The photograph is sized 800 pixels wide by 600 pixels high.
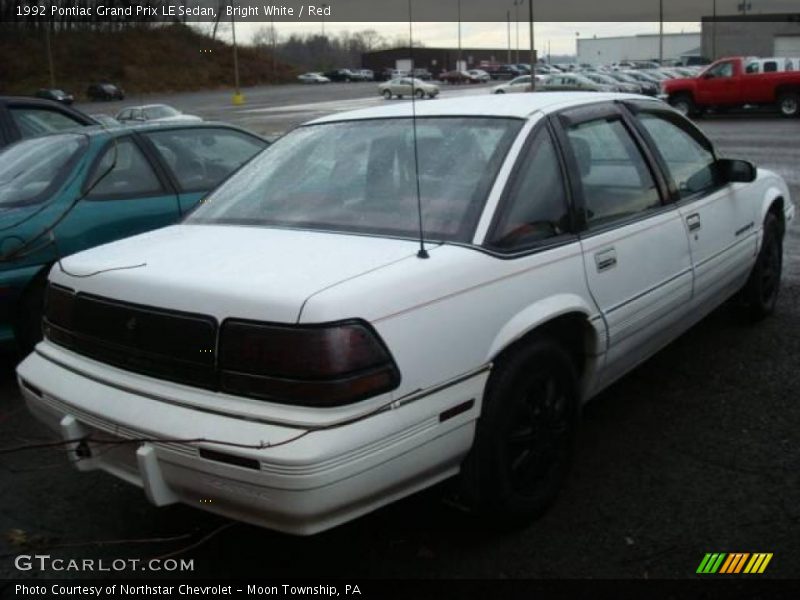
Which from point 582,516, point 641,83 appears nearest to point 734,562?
point 582,516

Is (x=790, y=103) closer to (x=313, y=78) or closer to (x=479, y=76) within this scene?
(x=479, y=76)

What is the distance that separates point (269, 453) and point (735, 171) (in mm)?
3214

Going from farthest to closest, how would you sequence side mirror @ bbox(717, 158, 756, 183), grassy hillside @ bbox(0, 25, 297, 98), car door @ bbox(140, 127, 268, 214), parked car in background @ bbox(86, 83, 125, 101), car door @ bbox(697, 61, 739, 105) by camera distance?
grassy hillside @ bbox(0, 25, 297, 98), parked car in background @ bbox(86, 83, 125, 101), car door @ bbox(697, 61, 739, 105), car door @ bbox(140, 127, 268, 214), side mirror @ bbox(717, 158, 756, 183)

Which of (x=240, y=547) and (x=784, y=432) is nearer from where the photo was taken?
(x=240, y=547)

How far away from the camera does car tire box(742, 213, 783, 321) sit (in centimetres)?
499

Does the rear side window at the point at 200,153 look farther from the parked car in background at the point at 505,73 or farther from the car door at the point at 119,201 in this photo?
the parked car in background at the point at 505,73

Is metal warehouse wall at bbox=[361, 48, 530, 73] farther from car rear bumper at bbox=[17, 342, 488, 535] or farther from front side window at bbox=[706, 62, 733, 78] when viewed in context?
car rear bumper at bbox=[17, 342, 488, 535]

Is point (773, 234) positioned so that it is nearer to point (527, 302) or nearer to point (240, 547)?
point (527, 302)

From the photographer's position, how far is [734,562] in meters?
2.71

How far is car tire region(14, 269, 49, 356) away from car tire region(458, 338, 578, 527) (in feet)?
9.39

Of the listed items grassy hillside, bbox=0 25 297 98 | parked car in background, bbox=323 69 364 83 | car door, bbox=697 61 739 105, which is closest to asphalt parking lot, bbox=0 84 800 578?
car door, bbox=697 61 739 105

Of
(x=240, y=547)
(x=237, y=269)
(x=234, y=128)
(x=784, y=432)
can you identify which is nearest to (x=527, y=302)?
(x=237, y=269)

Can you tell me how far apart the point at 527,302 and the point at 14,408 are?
2951mm

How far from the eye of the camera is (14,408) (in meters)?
4.34
